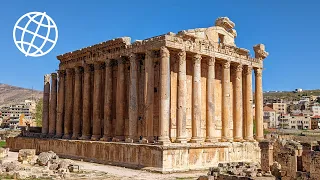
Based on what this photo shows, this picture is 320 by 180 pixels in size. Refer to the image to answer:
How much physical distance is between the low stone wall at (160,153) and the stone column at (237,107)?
1094mm

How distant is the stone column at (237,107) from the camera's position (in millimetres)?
28578

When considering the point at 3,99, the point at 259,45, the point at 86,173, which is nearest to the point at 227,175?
the point at 86,173

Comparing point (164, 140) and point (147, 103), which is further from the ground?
point (147, 103)

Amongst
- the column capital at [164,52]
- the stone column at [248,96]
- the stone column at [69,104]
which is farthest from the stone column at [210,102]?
the stone column at [69,104]

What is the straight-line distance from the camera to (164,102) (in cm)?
2255

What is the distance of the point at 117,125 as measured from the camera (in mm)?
26688

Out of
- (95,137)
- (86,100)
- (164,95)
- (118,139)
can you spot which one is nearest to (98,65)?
(86,100)

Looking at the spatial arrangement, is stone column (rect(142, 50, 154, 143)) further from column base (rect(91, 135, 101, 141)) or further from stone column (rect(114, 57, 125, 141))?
column base (rect(91, 135, 101, 141))

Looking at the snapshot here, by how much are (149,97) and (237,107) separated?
8.15 m

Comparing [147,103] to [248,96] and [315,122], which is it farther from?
[315,122]

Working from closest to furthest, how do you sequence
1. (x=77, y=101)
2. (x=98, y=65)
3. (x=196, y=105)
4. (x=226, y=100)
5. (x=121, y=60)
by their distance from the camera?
(x=196, y=105)
(x=121, y=60)
(x=226, y=100)
(x=98, y=65)
(x=77, y=101)

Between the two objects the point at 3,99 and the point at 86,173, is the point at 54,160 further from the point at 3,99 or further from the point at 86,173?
the point at 3,99

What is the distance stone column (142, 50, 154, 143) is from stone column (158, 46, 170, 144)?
1119mm

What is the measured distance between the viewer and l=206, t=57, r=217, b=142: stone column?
25.4 m
